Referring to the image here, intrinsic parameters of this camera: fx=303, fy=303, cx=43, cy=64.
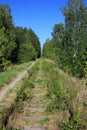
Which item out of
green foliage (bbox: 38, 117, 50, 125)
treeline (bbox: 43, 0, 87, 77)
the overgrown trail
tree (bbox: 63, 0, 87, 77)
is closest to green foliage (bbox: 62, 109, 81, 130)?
the overgrown trail

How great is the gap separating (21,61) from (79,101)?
68.3m

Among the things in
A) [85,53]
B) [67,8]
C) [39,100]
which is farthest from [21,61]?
[39,100]

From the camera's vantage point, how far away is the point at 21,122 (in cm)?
875

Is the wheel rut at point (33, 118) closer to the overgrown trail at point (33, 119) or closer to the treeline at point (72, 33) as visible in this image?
the overgrown trail at point (33, 119)

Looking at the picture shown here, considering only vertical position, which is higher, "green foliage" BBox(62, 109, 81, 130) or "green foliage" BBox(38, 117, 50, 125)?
"green foliage" BBox(62, 109, 81, 130)

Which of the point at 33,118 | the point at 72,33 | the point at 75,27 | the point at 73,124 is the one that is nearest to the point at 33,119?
the point at 33,118

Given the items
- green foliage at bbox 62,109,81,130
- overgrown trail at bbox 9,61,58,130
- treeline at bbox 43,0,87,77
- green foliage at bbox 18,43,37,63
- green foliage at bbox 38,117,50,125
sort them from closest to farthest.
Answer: green foliage at bbox 62,109,81,130
overgrown trail at bbox 9,61,58,130
green foliage at bbox 38,117,50,125
treeline at bbox 43,0,87,77
green foliage at bbox 18,43,37,63

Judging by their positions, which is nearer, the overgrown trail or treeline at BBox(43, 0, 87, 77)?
the overgrown trail

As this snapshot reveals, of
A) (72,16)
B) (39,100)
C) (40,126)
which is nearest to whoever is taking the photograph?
(40,126)

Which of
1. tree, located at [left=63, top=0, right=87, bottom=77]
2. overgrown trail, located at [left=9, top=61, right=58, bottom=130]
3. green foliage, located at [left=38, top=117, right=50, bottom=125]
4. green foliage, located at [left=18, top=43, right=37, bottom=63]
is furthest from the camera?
green foliage, located at [left=18, top=43, right=37, bottom=63]

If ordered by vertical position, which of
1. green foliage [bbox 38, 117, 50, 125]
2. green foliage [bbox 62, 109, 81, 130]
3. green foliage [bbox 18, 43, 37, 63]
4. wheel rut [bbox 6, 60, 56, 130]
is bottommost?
wheel rut [bbox 6, 60, 56, 130]

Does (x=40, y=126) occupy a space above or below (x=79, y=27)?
below

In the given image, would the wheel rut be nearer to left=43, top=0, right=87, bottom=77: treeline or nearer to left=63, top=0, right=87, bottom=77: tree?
left=43, top=0, right=87, bottom=77: treeline

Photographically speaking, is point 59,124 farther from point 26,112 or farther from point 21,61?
point 21,61
